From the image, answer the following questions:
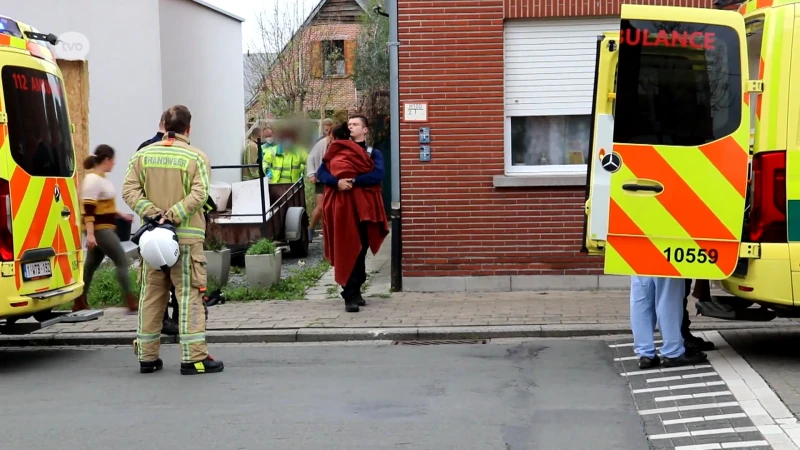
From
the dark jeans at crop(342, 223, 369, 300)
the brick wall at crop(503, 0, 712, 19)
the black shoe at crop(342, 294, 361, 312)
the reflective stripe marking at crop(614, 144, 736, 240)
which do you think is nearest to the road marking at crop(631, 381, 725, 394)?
the reflective stripe marking at crop(614, 144, 736, 240)

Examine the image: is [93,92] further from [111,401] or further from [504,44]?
[111,401]

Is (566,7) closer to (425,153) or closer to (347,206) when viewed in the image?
(425,153)

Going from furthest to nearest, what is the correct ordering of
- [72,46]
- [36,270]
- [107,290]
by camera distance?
[72,46], [107,290], [36,270]

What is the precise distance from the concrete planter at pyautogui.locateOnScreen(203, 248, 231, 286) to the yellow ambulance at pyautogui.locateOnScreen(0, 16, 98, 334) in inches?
101

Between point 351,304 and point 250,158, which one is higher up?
point 250,158

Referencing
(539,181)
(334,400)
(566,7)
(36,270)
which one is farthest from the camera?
(539,181)

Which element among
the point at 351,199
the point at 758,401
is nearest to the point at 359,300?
the point at 351,199

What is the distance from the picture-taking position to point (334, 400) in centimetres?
677

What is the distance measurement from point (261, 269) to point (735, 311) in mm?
5546

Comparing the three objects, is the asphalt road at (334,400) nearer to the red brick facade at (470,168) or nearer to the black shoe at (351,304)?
the black shoe at (351,304)

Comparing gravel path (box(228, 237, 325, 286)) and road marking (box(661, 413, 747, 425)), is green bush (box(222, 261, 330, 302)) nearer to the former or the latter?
gravel path (box(228, 237, 325, 286))

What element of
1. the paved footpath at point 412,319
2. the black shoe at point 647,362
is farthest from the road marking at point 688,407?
the paved footpath at point 412,319

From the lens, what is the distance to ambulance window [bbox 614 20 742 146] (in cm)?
677

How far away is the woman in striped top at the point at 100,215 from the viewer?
999 cm
